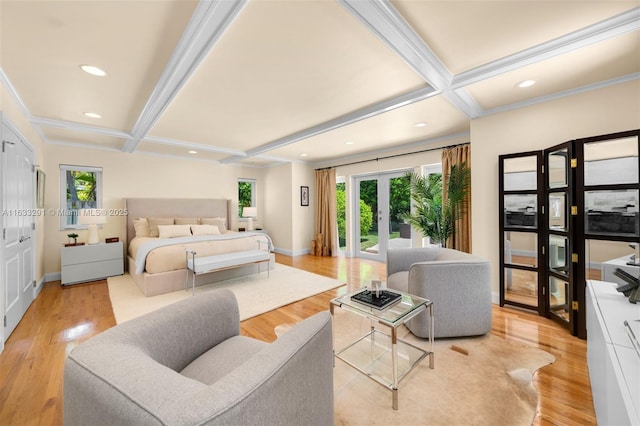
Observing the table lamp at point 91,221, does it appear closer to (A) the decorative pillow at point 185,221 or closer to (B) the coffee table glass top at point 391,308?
(A) the decorative pillow at point 185,221

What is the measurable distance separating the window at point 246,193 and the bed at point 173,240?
1.79 ft

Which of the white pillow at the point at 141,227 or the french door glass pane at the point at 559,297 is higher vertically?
the white pillow at the point at 141,227

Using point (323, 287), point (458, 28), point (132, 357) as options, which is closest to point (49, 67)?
point (132, 357)

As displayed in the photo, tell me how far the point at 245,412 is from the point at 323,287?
3231mm

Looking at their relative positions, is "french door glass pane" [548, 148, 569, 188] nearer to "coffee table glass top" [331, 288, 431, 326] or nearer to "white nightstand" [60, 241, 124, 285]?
"coffee table glass top" [331, 288, 431, 326]

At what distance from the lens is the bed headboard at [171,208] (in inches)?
199

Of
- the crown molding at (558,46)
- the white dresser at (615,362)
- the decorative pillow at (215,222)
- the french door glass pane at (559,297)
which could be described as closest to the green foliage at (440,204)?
the french door glass pane at (559,297)

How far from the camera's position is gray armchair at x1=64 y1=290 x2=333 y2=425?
66 cm

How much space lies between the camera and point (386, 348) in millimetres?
2230

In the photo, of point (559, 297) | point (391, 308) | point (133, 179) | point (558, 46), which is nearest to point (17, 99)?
point (133, 179)

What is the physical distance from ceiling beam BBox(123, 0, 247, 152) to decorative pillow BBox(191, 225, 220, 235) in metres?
2.64

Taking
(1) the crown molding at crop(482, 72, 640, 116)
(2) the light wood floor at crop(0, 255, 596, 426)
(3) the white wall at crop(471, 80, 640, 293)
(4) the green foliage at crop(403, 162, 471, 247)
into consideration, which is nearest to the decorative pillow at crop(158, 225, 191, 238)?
(2) the light wood floor at crop(0, 255, 596, 426)

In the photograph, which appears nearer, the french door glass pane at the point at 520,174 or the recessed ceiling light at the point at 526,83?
the recessed ceiling light at the point at 526,83

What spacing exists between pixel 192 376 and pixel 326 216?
5340 millimetres
